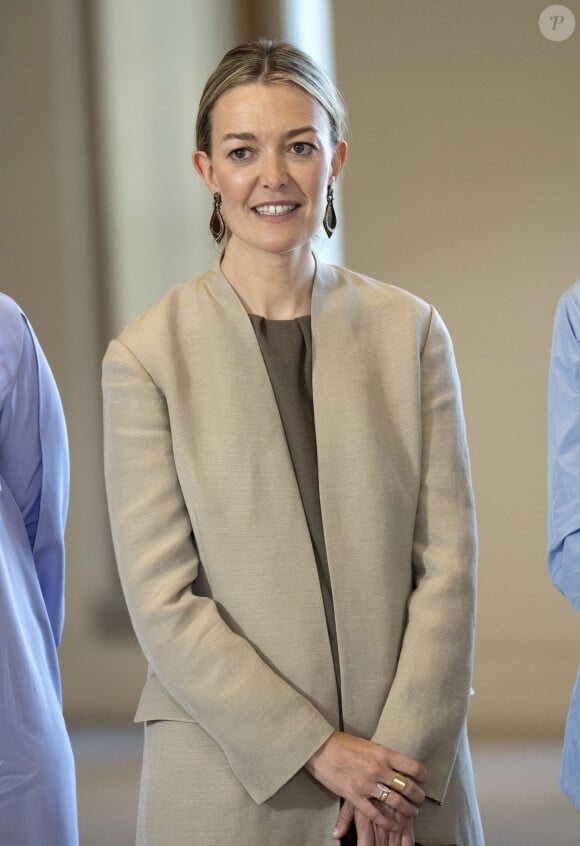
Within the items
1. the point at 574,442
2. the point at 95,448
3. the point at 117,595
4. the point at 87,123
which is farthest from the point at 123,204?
the point at 574,442

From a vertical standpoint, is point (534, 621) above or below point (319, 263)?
below

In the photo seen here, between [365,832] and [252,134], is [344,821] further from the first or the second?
[252,134]

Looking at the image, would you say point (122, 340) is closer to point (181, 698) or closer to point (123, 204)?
point (181, 698)

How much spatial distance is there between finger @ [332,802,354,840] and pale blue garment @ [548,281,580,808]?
433 millimetres

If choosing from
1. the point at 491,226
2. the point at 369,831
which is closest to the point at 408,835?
the point at 369,831

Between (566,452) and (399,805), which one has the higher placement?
(566,452)

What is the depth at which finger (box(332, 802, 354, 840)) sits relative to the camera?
155 cm

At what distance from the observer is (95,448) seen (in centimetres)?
396

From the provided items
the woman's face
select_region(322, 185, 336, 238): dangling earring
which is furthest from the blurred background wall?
the woman's face

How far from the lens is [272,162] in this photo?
5.38 ft

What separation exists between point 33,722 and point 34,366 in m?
0.52

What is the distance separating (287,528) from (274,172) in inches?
18.5

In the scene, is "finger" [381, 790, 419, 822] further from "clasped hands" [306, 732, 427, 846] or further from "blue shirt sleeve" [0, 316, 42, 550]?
"blue shirt sleeve" [0, 316, 42, 550]

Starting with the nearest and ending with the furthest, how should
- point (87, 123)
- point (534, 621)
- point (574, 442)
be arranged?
point (574, 442), point (534, 621), point (87, 123)
